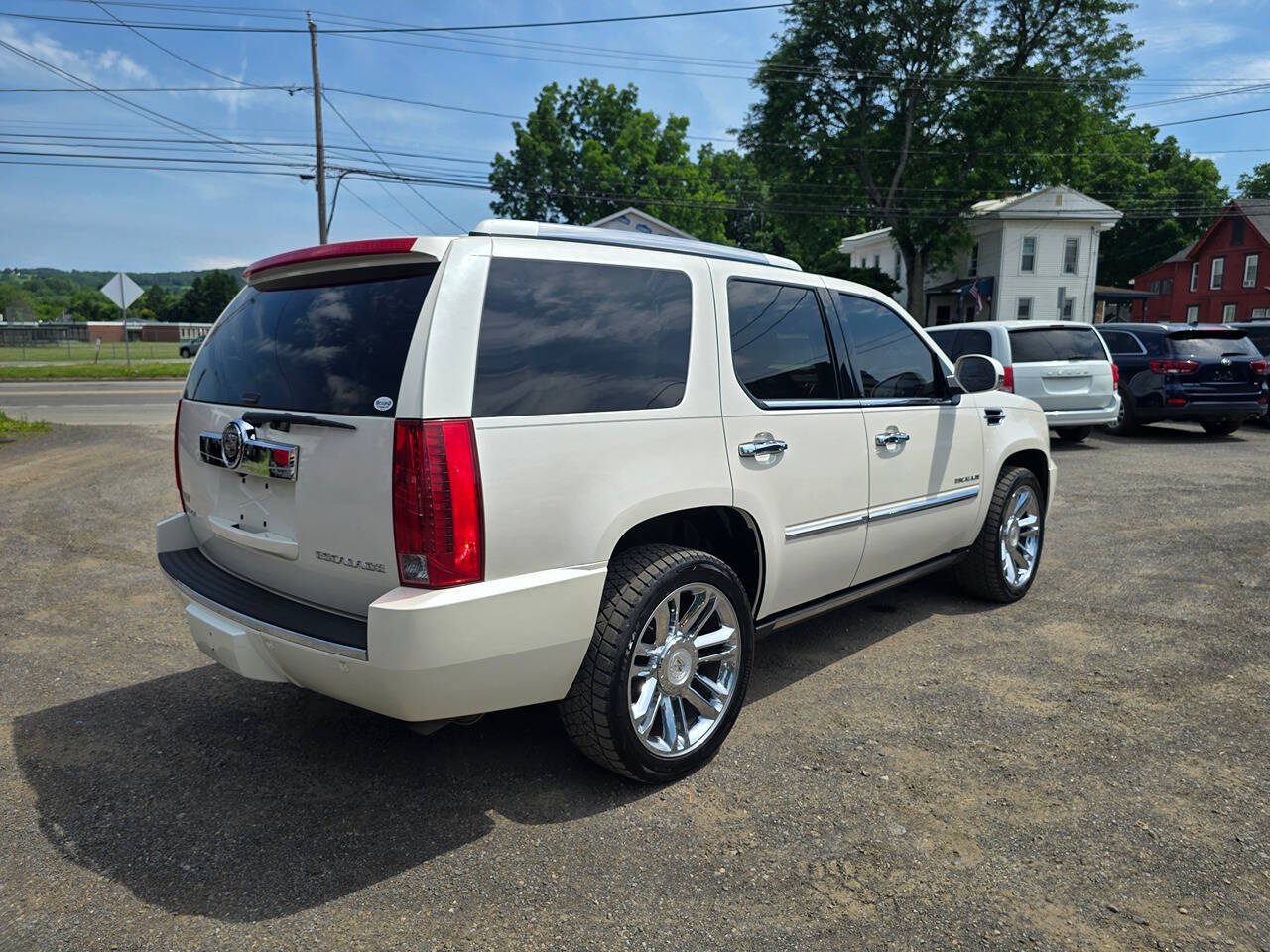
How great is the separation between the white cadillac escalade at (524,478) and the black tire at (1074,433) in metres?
10.5

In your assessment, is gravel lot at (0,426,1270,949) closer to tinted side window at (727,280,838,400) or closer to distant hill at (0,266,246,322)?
tinted side window at (727,280,838,400)

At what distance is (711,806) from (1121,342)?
13426 mm

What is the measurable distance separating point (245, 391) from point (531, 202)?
56.9 metres

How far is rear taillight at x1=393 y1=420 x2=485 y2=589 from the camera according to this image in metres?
2.58

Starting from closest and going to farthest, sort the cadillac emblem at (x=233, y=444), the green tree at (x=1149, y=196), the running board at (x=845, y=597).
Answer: the cadillac emblem at (x=233, y=444) → the running board at (x=845, y=597) → the green tree at (x=1149, y=196)

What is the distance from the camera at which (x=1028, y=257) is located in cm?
4141

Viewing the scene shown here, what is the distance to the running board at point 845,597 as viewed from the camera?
3781mm

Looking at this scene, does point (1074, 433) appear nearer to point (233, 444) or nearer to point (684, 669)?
point (684, 669)

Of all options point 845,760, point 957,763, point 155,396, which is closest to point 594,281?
point 845,760

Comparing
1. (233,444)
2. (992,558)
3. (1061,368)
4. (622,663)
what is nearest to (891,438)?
(992,558)

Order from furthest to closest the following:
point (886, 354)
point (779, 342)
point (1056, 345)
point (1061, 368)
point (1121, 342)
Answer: point (1121, 342) → point (1056, 345) → point (1061, 368) → point (886, 354) → point (779, 342)

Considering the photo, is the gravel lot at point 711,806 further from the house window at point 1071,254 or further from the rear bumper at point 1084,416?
the house window at point 1071,254

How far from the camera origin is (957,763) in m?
3.38

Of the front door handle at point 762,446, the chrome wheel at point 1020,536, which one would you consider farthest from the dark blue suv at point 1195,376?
the front door handle at point 762,446
